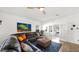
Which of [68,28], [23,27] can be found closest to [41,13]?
[23,27]

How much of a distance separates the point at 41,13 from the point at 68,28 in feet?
2.07

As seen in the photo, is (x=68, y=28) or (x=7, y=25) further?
(x=68, y=28)

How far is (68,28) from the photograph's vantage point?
1.83 meters

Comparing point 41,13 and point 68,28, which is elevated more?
point 41,13

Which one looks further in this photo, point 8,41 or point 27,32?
point 27,32

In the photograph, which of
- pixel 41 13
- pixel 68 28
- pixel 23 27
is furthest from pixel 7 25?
pixel 68 28

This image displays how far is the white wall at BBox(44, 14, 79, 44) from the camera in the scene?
175cm

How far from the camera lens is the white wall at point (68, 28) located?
175 cm

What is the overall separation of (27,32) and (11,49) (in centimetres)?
44

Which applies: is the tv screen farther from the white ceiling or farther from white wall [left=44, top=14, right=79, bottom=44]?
white wall [left=44, top=14, right=79, bottom=44]

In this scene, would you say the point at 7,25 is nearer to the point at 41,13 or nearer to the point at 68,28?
the point at 41,13
